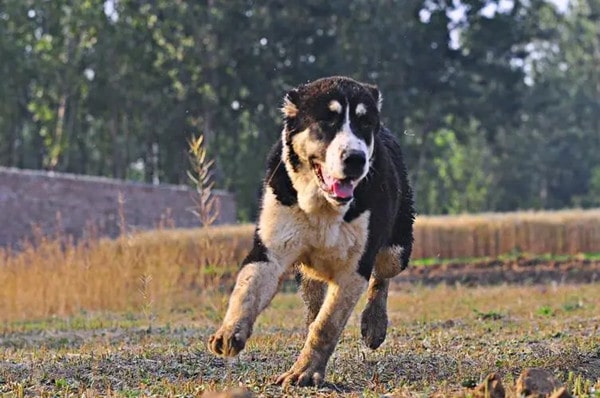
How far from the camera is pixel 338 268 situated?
730cm

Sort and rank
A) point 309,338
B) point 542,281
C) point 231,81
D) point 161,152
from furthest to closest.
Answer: point 161,152 → point 231,81 → point 542,281 → point 309,338

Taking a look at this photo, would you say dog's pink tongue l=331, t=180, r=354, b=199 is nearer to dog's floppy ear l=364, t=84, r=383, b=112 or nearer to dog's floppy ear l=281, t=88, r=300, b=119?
dog's floppy ear l=281, t=88, r=300, b=119

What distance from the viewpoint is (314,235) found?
717 cm

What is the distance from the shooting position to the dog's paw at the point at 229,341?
6.42m

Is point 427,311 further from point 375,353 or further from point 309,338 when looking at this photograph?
point 309,338

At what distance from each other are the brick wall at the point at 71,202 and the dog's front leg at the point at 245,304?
18.8 metres

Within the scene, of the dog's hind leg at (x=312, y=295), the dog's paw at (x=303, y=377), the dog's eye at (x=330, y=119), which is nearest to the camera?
the dog's paw at (x=303, y=377)

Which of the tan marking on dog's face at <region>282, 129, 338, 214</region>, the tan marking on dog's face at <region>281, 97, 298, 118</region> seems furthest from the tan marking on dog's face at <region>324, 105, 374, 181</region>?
the tan marking on dog's face at <region>281, 97, 298, 118</region>

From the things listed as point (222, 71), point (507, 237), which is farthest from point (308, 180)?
point (222, 71)

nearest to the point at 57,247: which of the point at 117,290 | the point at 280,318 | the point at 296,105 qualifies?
the point at 117,290

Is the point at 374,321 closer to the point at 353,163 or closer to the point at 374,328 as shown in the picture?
the point at 374,328

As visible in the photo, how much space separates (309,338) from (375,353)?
2078 millimetres

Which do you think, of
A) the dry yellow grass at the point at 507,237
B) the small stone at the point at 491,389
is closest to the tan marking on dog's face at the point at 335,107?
the small stone at the point at 491,389

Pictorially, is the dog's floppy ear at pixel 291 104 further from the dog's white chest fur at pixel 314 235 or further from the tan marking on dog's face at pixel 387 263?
the tan marking on dog's face at pixel 387 263
